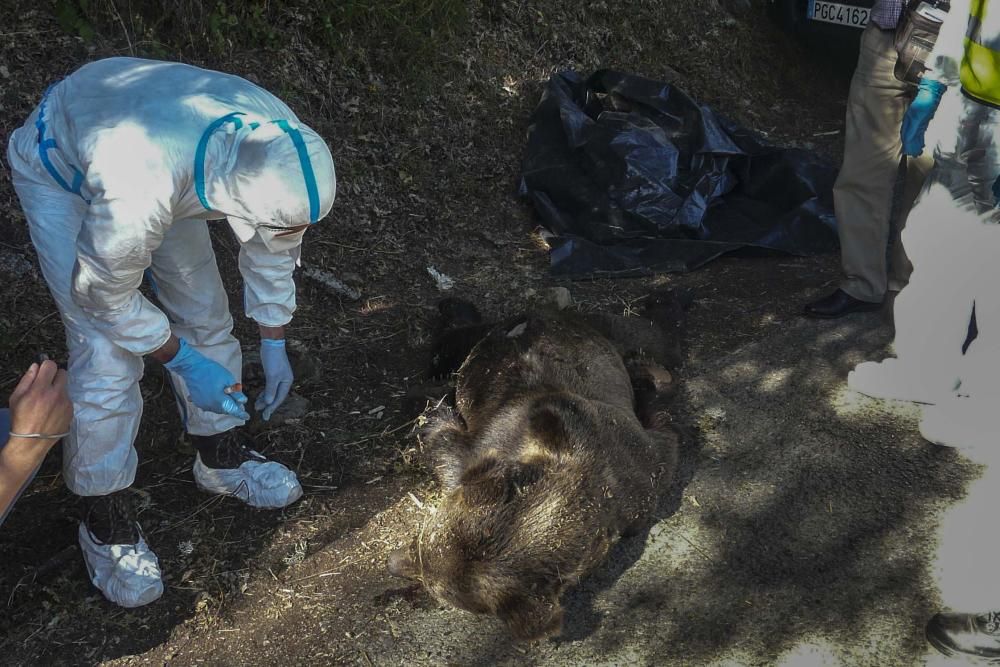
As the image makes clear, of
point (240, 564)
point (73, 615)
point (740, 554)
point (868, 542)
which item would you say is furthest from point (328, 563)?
point (868, 542)

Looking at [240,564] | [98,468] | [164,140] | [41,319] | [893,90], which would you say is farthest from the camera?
[893,90]

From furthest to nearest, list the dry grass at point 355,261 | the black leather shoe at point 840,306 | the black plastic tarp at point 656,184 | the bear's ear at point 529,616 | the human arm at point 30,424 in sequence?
the black plastic tarp at point 656,184
the black leather shoe at point 840,306
the dry grass at point 355,261
the bear's ear at point 529,616
the human arm at point 30,424

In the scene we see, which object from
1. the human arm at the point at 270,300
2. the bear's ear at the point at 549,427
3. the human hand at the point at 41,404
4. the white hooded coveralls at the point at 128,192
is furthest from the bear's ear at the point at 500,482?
the human hand at the point at 41,404

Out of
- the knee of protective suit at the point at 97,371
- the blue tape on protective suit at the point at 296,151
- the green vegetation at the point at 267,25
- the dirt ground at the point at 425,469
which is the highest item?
the blue tape on protective suit at the point at 296,151

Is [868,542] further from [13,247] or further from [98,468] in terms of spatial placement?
[13,247]

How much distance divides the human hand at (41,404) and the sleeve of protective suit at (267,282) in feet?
2.92

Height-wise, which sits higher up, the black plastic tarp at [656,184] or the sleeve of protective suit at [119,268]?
the sleeve of protective suit at [119,268]

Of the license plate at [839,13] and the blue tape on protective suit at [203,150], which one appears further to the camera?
the license plate at [839,13]

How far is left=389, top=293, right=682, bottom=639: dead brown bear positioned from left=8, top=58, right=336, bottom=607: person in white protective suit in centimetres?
113

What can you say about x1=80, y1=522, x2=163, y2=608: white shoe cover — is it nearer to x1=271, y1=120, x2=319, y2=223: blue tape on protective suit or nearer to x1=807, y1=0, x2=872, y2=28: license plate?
x1=271, y1=120, x2=319, y2=223: blue tape on protective suit

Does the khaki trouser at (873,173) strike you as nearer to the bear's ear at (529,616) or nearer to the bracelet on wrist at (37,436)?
the bear's ear at (529,616)

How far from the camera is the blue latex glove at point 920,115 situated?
476cm

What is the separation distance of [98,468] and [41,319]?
1.80 metres

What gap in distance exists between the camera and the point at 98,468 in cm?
347
